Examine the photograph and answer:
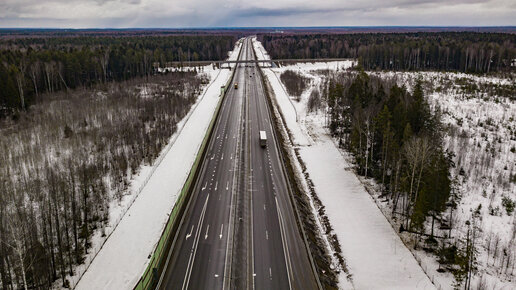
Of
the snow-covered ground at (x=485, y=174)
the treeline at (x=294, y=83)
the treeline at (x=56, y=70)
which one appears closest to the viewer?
the snow-covered ground at (x=485, y=174)

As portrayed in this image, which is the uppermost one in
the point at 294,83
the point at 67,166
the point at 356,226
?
the point at 294,83

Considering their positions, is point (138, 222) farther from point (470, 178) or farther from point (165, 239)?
point (470, 178)

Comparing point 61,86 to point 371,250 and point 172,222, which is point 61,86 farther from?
point 371,250

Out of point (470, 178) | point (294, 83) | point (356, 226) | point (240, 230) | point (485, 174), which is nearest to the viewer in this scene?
point (240, 230)

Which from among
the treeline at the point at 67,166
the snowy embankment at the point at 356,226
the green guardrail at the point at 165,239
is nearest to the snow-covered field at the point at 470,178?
the snowy embankment at the point at 356,226

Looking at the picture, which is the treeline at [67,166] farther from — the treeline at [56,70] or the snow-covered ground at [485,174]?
the snow-covered ground at [485,174]

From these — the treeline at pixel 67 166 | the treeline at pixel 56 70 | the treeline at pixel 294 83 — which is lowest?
the treeline at pixel 67 166

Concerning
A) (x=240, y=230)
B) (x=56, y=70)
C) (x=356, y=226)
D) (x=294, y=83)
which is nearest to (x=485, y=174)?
(x=356, y=226)

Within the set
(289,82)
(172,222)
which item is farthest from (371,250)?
(289,82)
